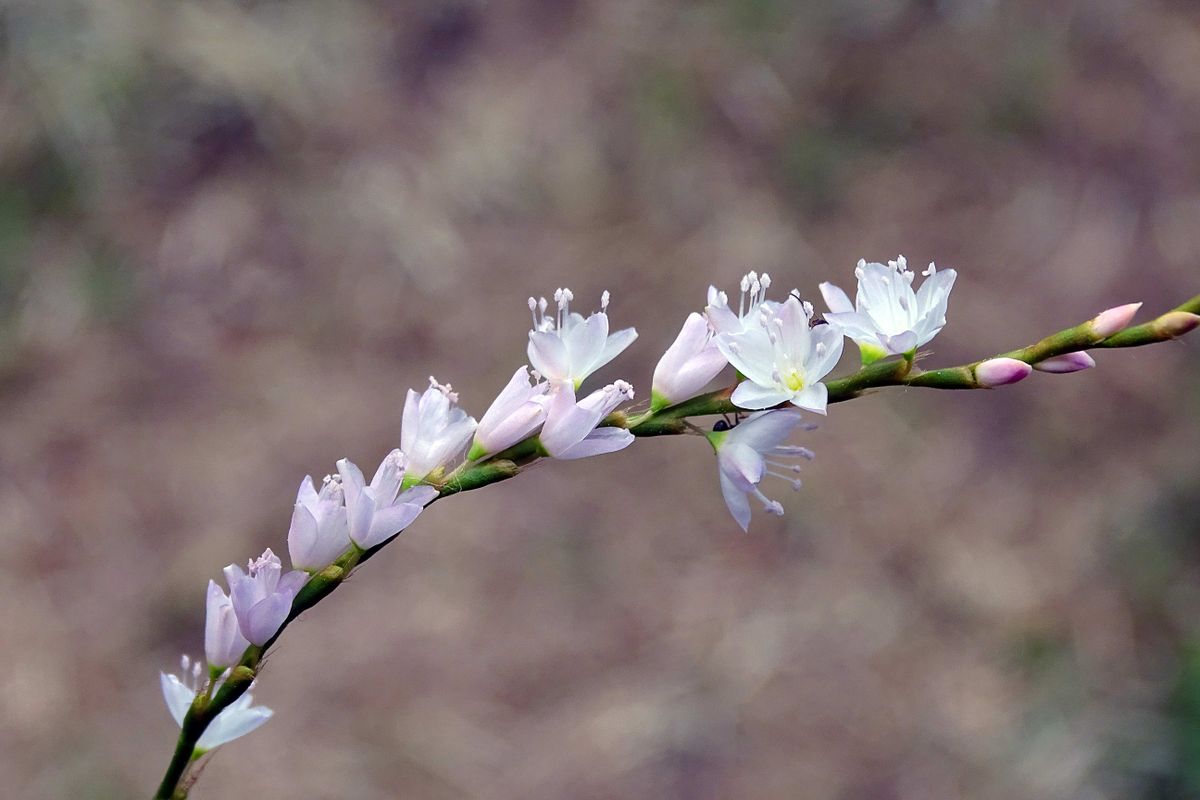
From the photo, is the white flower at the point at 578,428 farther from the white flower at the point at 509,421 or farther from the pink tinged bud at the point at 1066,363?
the pink tinged bud at the point at 1066,363

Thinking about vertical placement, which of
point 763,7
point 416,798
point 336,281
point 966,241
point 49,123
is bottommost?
point 416,798

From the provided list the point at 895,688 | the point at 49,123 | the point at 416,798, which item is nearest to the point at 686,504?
the point at 895,688

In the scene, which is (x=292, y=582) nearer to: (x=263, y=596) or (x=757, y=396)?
(x=263, y=596)

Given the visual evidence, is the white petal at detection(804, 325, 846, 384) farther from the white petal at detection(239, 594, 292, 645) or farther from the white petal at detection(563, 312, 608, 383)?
the white petal at detection(239, 594, 292, 645)

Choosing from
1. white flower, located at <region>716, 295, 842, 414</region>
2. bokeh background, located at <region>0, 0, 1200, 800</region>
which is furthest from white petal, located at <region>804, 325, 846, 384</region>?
bokeh background, located at <region>0, 0, 1200, 800</region>

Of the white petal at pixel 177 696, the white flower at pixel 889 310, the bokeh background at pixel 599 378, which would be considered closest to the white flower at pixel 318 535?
the white petal at pixel 177 696

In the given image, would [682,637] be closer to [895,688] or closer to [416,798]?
[895,688]

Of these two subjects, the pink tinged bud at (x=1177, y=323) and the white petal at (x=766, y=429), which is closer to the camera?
the pink tinged bud at (x=1177, y=323)
